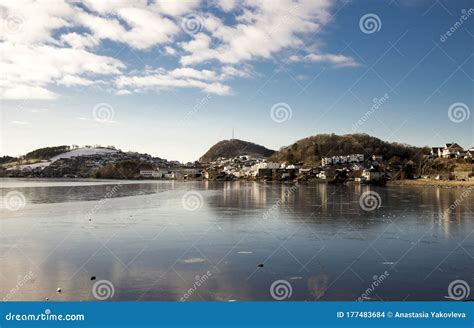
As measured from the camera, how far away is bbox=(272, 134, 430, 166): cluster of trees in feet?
316

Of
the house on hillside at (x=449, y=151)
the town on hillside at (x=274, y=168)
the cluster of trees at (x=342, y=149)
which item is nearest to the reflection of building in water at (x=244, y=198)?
the town on hillside at (x=274, y=168)

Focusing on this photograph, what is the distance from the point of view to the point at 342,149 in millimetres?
104562

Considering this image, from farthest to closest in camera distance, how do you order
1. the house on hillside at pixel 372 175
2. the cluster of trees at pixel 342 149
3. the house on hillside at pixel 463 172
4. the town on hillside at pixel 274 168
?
the cluster of trees at pixel 342 149 → the town on hillside at pixel 274 168 → the house on hillside at pixel 372 175 → the house on hillside at pixel 463 172

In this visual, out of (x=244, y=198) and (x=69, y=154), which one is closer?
(x=244, y=198)

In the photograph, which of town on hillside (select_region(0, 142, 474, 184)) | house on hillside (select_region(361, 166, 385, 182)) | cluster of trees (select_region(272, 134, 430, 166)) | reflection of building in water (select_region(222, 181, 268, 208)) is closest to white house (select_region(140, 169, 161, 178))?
town on hillside (select_region(0, 142, 474, 184))

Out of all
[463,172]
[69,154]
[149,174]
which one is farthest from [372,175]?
[69,154]

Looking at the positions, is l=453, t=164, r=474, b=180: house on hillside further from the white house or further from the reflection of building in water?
the white house

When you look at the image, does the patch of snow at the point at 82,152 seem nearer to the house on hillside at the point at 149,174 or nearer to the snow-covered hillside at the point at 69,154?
the snow-covered hillside at the point at 69,154

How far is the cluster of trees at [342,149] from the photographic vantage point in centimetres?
9646

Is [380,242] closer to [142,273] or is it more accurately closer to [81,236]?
[142,273]

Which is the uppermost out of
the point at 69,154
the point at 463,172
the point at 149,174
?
the point at 69,154

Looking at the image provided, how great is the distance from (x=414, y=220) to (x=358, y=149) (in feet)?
300

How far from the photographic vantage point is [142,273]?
7.11 metres

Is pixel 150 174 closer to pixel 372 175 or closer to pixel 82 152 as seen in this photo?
pixel 82 152
